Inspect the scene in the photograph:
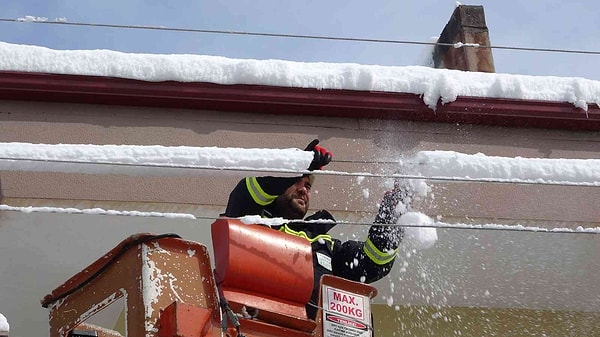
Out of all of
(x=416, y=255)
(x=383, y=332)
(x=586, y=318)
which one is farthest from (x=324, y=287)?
(x=586, y=318)

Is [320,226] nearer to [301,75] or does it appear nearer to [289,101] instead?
[289,101]

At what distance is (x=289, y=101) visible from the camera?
5.56 m

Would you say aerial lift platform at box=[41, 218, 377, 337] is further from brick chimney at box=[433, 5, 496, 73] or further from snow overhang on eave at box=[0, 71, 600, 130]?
brick chimney at box=[433, 5, 496, 73]

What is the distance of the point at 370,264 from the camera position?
13.7 ft

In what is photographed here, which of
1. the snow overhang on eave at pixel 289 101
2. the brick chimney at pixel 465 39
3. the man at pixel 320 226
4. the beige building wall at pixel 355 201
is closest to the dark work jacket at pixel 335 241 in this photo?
the man at pixel 320 226

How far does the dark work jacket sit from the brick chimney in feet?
11.4

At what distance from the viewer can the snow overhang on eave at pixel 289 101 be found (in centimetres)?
535

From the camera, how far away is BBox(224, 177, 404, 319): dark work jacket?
4.11m

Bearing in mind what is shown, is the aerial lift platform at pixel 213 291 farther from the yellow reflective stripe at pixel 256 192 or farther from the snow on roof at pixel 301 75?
the snow on roof at pixel 301 75

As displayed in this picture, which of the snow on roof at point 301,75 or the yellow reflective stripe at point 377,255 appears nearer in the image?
the yellow reflective stripe at point 377,255

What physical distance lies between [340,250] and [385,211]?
307 millimetres

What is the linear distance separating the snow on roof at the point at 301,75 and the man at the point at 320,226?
134 centimetres

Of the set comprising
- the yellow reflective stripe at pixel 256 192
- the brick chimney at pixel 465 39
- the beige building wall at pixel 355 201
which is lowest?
the beige building wall at pixel 355 201

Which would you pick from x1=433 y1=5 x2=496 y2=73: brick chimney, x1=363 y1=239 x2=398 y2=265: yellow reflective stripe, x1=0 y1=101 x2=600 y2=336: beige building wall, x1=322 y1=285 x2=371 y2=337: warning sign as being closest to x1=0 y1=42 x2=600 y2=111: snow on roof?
x1=0 y1=101 x2=600 y2=336: beige building wall
